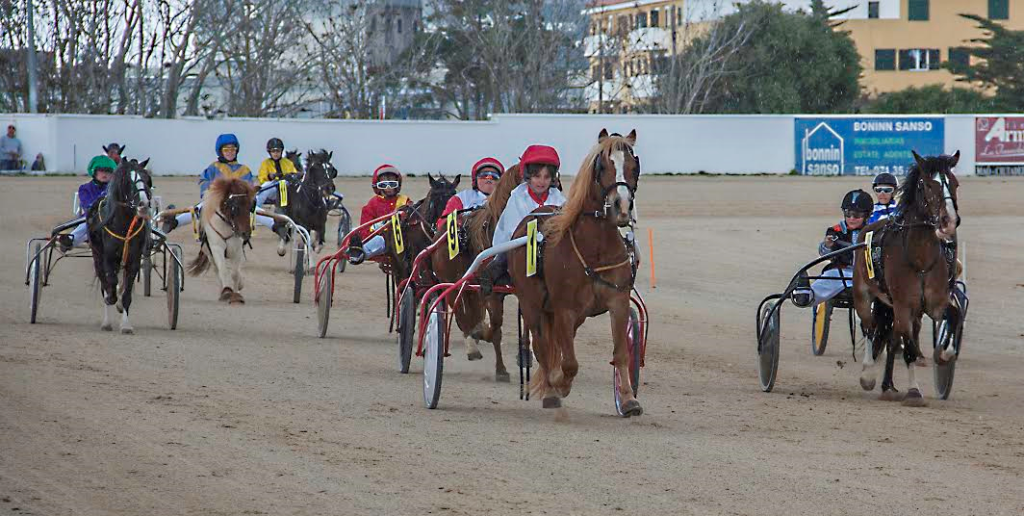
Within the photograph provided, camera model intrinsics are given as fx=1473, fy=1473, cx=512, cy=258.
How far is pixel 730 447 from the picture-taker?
7.88 m

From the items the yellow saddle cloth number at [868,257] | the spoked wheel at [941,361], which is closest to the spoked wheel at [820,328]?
the yellow saddle cloth number at [868,257]

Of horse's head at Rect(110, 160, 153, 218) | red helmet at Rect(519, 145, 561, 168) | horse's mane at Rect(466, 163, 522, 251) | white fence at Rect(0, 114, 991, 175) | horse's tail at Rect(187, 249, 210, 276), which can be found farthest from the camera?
white fence at Rect(0, 114, 991, 175)

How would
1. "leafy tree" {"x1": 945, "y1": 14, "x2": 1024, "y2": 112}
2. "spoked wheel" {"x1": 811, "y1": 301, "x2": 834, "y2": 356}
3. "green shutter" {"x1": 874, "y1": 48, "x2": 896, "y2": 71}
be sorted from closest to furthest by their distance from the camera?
"spoked wheel" {"x1": 811, "y1": 301, "x2": 834, "y2": 356} < "leafy tree" {"x1": 945, "y1": 14, "x2": 1024, "y2": 112} < "green shutter" {"x1": 874, "y1": 48, "x2": 896, "y2": 71}

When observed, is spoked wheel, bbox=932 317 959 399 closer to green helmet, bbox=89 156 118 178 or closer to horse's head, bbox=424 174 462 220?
horse's head, bbox=424 174 462 220

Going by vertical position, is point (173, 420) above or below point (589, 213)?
below

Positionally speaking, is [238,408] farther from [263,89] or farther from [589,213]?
[263,89]

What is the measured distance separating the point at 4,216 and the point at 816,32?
3449cm

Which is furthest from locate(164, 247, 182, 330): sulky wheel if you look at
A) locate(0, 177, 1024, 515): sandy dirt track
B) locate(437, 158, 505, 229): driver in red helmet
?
locate(437, 158, 505, 229): driver in red helmet

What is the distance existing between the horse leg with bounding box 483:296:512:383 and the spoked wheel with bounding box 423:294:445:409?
0.84 m

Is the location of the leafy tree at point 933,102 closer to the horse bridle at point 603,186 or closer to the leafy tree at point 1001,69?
the leafy tree at point 1001,69

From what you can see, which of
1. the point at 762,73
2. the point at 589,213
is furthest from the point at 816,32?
the point at 589,213

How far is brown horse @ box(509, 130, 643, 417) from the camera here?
836 cm

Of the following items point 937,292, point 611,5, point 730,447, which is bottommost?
point 730,447

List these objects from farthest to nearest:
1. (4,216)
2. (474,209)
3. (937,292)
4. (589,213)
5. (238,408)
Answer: (4,216), (474,209), (937,292), (238,408), (589,213)
